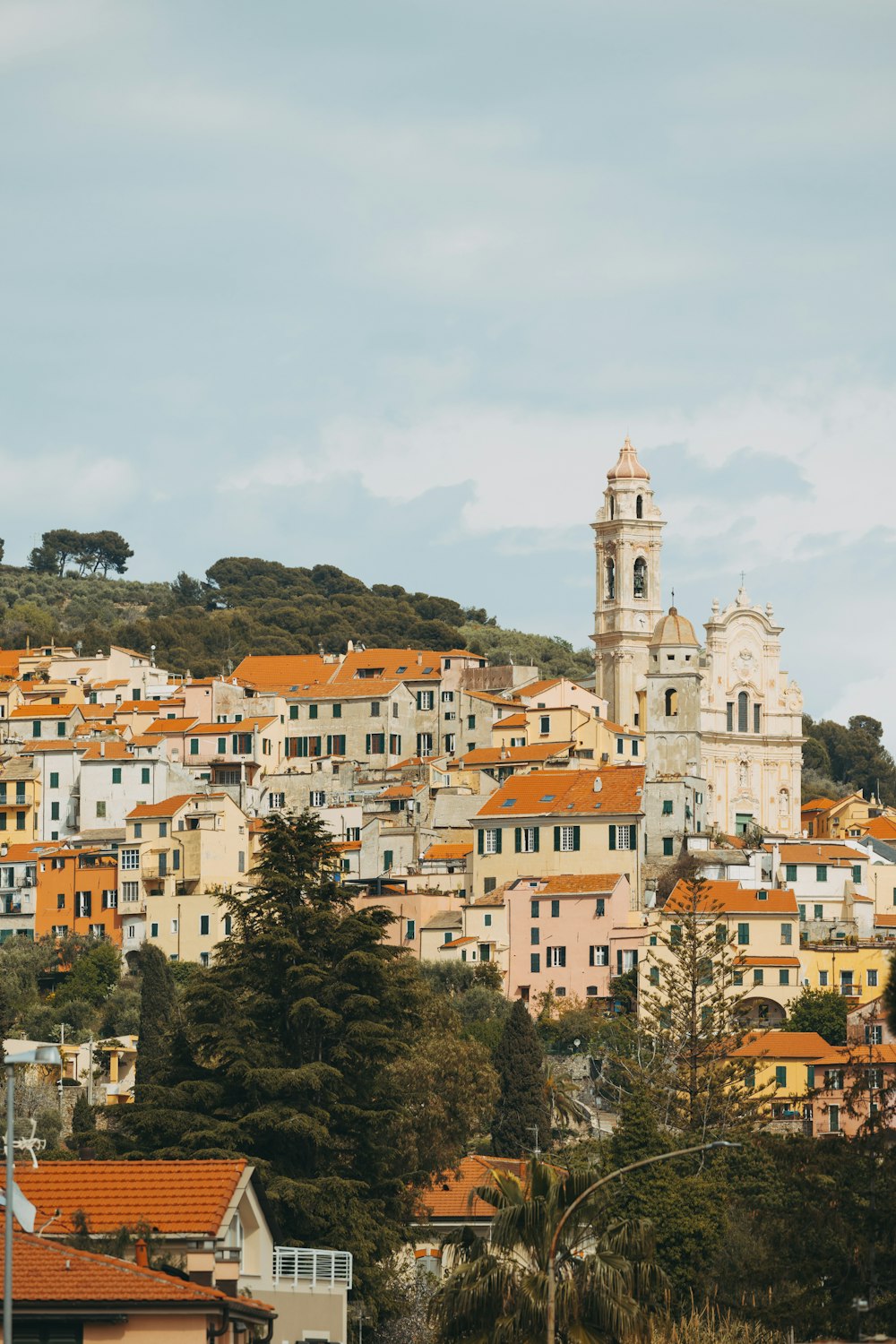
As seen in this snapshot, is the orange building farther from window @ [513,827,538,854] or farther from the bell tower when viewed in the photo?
the bell tower

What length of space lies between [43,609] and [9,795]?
79.3 m

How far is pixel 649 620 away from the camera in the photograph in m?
134

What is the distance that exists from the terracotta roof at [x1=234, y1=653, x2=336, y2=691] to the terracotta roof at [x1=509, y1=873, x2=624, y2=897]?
98.2 feet

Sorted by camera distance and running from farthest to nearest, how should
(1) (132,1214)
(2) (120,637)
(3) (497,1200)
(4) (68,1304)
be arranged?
(2) (120,637)
(3) (497,1200)
(1) (132,1214)
(4) (68,1304)

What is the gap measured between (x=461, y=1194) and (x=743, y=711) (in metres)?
69.9

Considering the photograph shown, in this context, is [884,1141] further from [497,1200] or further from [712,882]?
[712,882]

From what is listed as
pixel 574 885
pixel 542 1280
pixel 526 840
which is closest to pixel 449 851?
pixel 526 840

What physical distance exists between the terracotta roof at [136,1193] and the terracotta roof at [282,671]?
315ft

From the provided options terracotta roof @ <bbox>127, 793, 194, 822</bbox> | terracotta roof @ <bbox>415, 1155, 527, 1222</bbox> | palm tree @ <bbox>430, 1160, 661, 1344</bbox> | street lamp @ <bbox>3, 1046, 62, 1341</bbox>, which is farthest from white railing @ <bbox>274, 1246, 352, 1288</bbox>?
terracotta roof @ <bbox>127, 793, 194, 822</bbox>

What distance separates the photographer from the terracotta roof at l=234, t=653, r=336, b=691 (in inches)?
5069

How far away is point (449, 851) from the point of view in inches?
4274

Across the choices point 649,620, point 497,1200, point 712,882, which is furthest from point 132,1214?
point 649,620

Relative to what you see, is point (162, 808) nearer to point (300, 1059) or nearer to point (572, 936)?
point (572, 936)

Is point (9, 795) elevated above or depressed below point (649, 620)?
below
